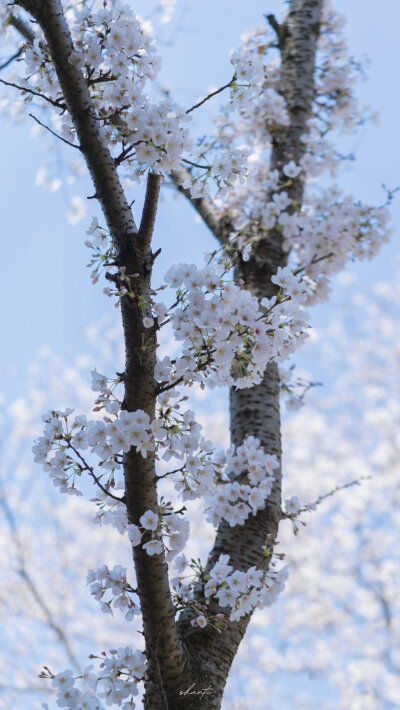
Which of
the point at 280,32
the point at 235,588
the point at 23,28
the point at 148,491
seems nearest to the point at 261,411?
the point at 235,588

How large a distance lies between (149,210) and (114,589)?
128 centimetres

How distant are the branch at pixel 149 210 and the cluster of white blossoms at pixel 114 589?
1.12m

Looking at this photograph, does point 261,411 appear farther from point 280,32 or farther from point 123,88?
point 280,32

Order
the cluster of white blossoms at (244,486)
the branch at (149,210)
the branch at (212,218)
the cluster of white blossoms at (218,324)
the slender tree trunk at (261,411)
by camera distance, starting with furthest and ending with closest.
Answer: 1. the branch at (212,218)
2. the cluster of white blossoms at (244,486)
3. the slender tree trunk at (261,411)
4. the branch at (149,210)
5. the cluster of white blossoms at (218,324)

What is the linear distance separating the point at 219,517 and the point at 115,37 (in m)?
1.92

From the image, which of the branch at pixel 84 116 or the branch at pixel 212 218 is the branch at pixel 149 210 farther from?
the branch at pixel 212 218

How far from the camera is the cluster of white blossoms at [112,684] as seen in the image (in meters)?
2.12

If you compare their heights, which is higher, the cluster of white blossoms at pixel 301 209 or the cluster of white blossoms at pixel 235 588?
the cluster of white blossoms at pixel 301 209

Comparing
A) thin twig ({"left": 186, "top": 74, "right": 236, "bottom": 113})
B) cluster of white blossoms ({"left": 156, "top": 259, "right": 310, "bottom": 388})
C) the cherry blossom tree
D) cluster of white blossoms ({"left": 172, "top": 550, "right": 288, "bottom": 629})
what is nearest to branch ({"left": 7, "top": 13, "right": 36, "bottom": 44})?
the cherry blossom tree

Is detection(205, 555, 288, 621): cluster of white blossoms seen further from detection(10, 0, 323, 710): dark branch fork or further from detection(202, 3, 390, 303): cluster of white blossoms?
detection(202, 3, 390, 303): cluster of white blossoms

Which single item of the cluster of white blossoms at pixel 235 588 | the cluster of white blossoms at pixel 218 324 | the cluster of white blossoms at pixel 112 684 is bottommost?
the cluster of white blossoms at pixel 112 684

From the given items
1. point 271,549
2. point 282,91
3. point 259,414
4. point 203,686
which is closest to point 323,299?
point 259,414

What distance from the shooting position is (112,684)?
2129 millimetres

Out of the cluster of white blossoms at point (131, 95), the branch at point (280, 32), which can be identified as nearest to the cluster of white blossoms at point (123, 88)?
the cluster of white blossoms at point (131, 95)
